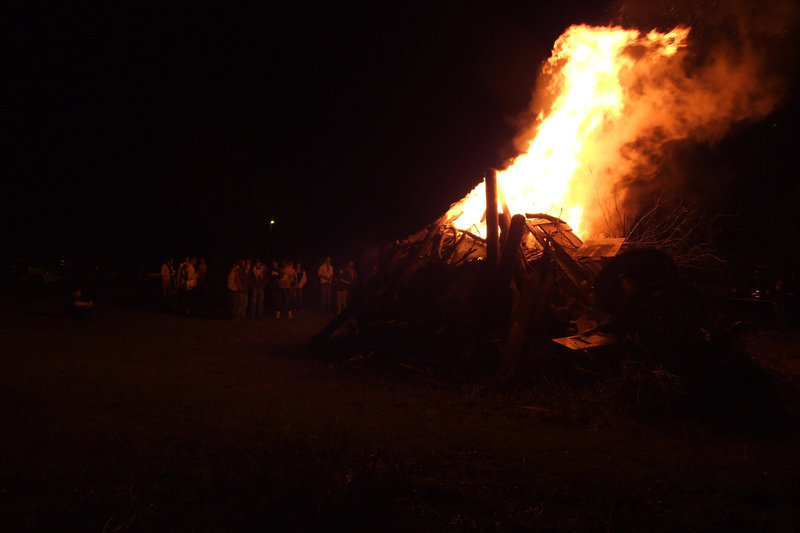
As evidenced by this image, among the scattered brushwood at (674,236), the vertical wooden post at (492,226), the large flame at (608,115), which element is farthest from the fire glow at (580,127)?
the scattered brushwood at (674,236)

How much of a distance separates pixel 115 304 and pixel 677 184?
1817 cm

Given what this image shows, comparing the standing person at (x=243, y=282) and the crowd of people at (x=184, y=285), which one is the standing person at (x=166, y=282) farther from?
the standing person at (x=243, y=282)

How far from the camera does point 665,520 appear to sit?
3.76 meters

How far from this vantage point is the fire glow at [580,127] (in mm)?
10156

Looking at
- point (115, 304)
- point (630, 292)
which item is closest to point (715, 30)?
point (630, 292)

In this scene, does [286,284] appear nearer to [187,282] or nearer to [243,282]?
[243,282]

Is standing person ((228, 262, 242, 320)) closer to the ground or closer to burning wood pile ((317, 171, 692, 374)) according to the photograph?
burning wood pile ((317, 171, 692, 374))

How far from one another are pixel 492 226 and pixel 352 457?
17.2 feet

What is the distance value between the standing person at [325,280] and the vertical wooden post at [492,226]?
32.0 ft

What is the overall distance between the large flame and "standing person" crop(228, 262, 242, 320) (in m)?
7.07

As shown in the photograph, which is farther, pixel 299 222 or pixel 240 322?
pixel 299 222

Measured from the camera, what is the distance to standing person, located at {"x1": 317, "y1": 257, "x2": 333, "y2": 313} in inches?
714

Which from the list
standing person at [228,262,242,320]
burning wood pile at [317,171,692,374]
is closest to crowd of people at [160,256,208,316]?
standing person at [228,262,242,320]

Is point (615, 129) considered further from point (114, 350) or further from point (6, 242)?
point (6, 242)
